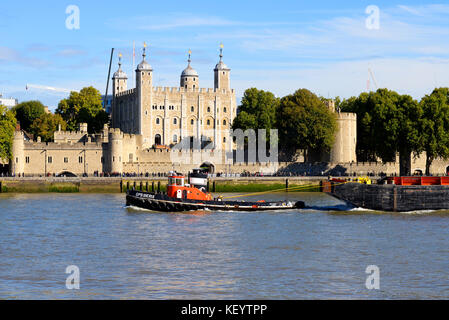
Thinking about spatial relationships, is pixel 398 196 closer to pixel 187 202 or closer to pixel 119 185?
pixel 187 202

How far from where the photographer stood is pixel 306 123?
9219 cm

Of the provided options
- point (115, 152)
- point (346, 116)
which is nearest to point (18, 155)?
point (115, 152)

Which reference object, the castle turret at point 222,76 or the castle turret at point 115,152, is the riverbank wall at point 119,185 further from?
the castle turret at point 222,76

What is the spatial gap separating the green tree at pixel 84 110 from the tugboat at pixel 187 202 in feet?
190

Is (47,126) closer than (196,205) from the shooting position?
No

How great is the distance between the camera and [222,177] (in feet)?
266

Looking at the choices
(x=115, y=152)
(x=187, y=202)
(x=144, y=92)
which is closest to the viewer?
(x=187, y=202)

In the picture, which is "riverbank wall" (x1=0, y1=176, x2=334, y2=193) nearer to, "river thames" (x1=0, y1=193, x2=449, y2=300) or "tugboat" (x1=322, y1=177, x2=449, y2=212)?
"tugboat" (x1=322, y1=177, x2=449, y2=212)

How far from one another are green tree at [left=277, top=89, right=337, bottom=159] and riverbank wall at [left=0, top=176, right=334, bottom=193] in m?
12.0

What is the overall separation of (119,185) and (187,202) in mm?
26456
